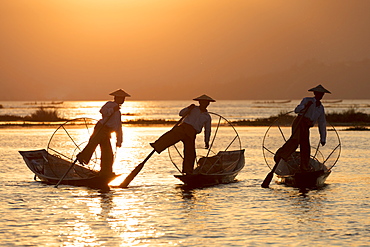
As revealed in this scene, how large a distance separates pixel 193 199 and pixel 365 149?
1653 cm

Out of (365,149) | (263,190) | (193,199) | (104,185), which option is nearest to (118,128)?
(104,185)

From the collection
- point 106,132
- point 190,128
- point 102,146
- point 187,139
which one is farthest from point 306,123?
point 102,146

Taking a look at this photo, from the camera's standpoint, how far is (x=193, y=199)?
14.8m

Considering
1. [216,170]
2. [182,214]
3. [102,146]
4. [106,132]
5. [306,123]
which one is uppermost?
[306,123]

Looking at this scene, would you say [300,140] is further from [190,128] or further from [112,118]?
[112,118]

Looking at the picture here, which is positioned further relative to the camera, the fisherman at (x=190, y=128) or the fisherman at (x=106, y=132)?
the fisherman at (x=190, y=128)

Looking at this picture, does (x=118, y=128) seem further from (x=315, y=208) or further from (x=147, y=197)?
(x=315, y=208)

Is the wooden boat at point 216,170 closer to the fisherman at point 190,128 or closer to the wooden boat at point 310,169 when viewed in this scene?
the fisherman at point 190,128

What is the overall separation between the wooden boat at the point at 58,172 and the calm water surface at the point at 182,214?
0.79 feet

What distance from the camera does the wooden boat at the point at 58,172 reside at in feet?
53.7

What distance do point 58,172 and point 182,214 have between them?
6059 mm

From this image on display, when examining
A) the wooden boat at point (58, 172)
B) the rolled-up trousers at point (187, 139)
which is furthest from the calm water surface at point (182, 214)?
the rolled-up trousers at point (187, 139)

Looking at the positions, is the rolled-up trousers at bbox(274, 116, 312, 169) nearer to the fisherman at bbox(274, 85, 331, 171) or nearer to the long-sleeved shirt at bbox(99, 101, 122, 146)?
the fisherman at bbox(274, 85, 331, 171)

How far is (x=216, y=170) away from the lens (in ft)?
60.7
